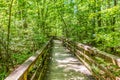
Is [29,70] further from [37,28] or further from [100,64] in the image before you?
[37,28]

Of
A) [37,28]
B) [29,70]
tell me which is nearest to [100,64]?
[29,70]

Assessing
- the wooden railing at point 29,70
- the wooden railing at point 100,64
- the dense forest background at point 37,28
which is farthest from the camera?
the dense forest background at point 37,28

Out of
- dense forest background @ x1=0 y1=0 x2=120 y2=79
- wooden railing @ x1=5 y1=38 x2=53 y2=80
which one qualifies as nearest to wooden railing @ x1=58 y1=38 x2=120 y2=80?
dense forest background @ x1=0 y1=0 x2=120 y2=79

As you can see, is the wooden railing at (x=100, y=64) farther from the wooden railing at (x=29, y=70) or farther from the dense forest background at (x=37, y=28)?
the wooden railing at (x=29, y=70)

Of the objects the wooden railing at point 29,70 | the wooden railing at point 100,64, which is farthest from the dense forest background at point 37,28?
→ the wooden railing at point 29,70

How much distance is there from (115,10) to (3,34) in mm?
5370

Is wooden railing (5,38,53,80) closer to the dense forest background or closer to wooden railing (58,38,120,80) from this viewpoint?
wooden railing (58,38,120,80)

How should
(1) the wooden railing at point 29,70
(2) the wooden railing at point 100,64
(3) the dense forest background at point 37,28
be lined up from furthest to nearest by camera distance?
(3) the dense forest background at point 37,28
(2) the wooden railing at point 100,64
(1) the wooden railing at point 29,70

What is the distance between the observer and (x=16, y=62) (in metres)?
10.8

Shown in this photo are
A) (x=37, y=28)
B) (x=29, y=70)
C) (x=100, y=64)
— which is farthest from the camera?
(x=37, y=28)

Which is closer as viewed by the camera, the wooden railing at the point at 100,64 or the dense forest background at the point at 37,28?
the wooden railing at the point at 100,64

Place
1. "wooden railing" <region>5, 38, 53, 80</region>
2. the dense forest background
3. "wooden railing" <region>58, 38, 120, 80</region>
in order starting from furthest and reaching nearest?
the dense forest background, "wooden railing" <region>58, 38, 120, 80</region>, "wooden railing" <region>5, 38, 53, 80</region>

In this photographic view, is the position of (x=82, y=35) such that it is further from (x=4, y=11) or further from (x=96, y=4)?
(x=4, y=11)

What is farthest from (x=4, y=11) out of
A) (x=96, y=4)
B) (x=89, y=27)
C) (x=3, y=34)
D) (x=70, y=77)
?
(x=89, y=27)
